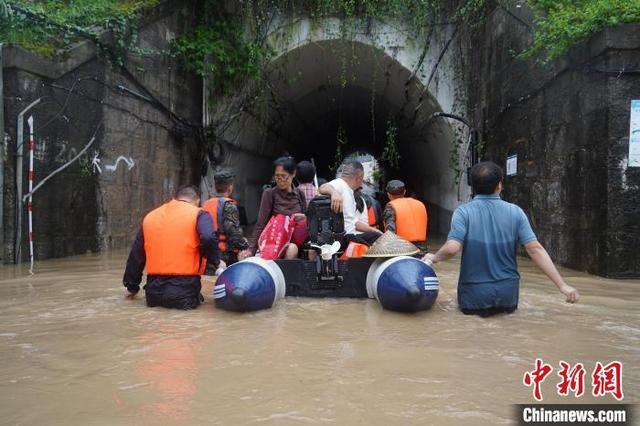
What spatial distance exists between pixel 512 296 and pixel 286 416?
2.73 meters

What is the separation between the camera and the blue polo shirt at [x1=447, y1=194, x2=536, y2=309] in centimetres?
455

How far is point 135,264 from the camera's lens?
505cm

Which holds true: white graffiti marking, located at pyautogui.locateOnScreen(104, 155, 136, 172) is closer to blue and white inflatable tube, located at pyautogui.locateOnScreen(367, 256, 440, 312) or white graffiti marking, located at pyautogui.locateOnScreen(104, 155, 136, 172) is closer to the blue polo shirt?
blue and white inflatable tube, located at pyautogui.locateOnScreen(367, 256, 440, 312)

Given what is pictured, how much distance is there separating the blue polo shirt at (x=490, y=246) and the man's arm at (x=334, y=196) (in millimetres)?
1107

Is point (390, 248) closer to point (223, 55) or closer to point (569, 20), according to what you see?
point (569, 20)

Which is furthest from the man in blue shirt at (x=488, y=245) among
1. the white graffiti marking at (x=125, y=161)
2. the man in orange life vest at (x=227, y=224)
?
the white graffiti marking at (x=125, y=161)

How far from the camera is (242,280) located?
479 centimetres

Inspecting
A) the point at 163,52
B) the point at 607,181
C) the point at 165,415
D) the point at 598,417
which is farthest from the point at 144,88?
the point at 598,417

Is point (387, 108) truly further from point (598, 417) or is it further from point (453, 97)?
point (598, 417)

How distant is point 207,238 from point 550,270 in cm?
275

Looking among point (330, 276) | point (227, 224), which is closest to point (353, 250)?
point (330, 276)

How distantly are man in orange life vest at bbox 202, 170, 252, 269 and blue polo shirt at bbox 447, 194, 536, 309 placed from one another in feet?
8.60

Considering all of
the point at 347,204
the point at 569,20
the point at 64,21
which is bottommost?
the point at 347,204

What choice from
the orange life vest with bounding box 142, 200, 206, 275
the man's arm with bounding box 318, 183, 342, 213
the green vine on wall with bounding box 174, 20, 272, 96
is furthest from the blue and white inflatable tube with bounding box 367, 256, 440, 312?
the green vine on wall with bounding box 174, 20, 272, 96
